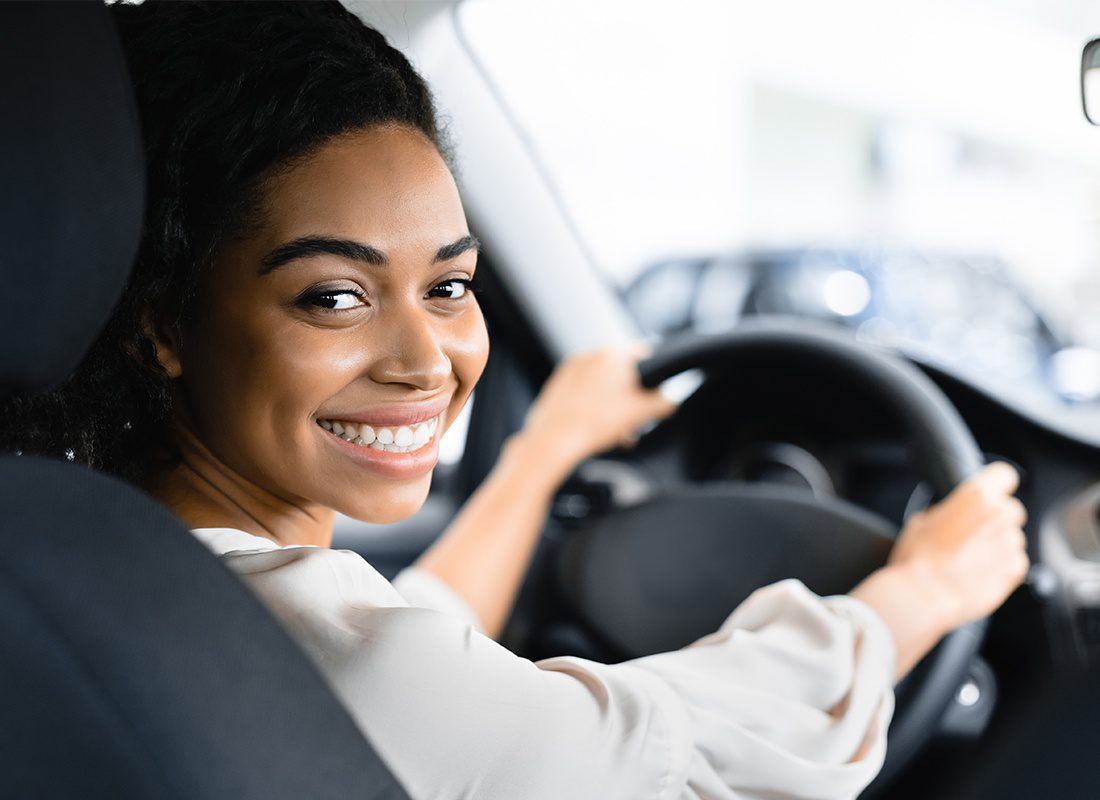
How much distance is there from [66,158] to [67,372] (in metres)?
0.11

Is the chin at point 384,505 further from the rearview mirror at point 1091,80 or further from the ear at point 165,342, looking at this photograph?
the rearview mirror at point 1091,80

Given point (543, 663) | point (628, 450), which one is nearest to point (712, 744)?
point (543, 663)

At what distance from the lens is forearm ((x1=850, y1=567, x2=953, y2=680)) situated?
3.81 feet

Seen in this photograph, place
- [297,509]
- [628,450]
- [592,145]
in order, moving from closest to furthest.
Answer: [297,509], [628,450], [592,145]

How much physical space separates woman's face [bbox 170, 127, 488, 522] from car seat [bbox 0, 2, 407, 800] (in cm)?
19

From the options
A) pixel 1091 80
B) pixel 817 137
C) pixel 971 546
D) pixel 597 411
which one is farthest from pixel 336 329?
pixel 817 137

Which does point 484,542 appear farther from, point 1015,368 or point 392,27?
point 1015,368

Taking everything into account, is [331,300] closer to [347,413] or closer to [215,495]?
[347,413]

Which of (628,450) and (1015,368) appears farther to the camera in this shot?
(1015,368)

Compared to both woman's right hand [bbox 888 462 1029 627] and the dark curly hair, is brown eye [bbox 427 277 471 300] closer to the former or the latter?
the dark curly hair

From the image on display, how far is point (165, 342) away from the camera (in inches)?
37.4

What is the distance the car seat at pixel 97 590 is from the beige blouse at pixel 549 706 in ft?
0.23

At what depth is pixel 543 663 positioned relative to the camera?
910mm

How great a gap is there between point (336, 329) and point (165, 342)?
147mm
